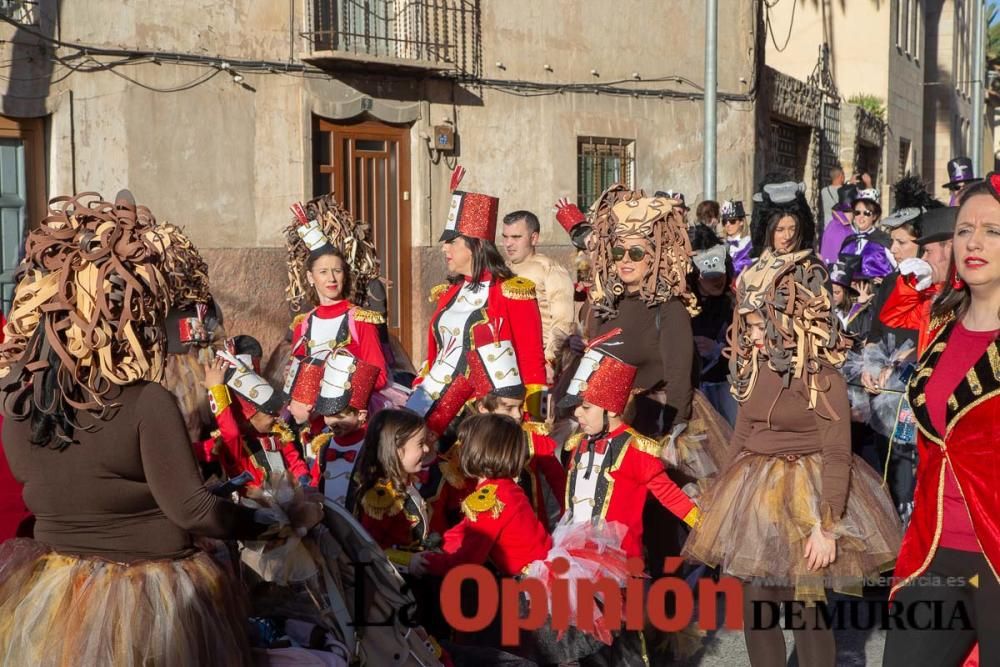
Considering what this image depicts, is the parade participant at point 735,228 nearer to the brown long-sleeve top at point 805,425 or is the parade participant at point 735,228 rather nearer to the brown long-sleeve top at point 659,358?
the brown long-sleeve top at point 659,358

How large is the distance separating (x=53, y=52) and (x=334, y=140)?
3.53m

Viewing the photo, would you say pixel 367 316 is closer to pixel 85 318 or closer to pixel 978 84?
pixel 85 318

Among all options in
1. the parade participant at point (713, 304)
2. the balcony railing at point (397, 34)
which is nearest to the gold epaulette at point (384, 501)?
the parade participant at point (713, 304)

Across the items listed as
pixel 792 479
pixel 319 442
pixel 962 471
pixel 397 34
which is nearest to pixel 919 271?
pixel 792 479

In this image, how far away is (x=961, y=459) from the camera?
13.4ft

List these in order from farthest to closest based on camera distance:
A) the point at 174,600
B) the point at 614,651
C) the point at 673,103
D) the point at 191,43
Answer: the point at 673,103
the point at 191,43
the point at 614,651
the point at 174,600

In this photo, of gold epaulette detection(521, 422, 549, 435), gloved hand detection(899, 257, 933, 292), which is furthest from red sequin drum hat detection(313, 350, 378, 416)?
gloved hand detection(899, 257, 933, 292)

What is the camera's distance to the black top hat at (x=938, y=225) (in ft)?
20.7

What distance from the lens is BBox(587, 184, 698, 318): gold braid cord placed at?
7305mm

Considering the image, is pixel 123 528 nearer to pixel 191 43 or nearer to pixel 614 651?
pixel 614 651

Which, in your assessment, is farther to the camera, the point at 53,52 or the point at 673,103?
the point at 673,103

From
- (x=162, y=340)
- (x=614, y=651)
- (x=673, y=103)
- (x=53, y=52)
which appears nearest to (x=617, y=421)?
(x=614, y=651)

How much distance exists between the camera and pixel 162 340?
13.1ft

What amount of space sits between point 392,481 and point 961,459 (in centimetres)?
239
